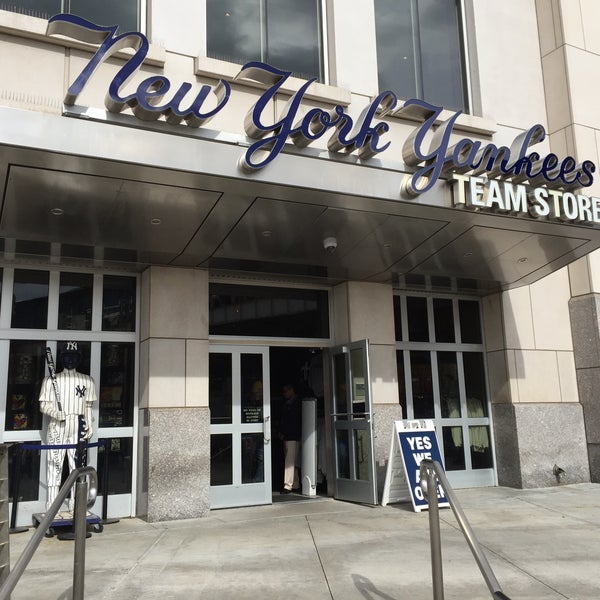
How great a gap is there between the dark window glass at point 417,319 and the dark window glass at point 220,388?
10.6 ft

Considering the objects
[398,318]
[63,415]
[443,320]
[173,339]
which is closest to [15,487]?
[63,415]

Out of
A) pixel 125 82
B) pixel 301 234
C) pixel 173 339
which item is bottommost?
pixel 173 339

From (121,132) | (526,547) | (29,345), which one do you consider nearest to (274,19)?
(121,132)

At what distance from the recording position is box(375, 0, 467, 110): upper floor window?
9.52 meters

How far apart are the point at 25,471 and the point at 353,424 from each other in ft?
14.4

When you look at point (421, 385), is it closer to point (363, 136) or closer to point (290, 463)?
point (290, 463)

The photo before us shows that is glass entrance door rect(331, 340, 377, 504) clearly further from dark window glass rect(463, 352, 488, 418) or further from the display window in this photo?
the display window

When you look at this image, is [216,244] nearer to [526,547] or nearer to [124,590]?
[124,590]

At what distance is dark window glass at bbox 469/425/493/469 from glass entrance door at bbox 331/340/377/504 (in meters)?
2.52

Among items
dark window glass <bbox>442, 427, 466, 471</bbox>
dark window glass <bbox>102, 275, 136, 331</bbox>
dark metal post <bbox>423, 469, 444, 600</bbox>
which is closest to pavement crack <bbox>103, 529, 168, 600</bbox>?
dark metal post <bbox>423, 469, 444, 600</bbox>

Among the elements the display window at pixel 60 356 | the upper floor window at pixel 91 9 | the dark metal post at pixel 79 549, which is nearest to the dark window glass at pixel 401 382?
the display window at pixel 60 356

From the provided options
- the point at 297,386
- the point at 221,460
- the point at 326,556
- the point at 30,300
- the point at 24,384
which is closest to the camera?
the point at 326,556

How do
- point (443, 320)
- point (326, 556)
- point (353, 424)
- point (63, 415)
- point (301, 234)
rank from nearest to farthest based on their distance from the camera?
1. point (326, 556)
2. point (63, 415)
3. point (301, 234)
4. point (353, 424)
5. point (443, 320)

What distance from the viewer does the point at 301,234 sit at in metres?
7.59
